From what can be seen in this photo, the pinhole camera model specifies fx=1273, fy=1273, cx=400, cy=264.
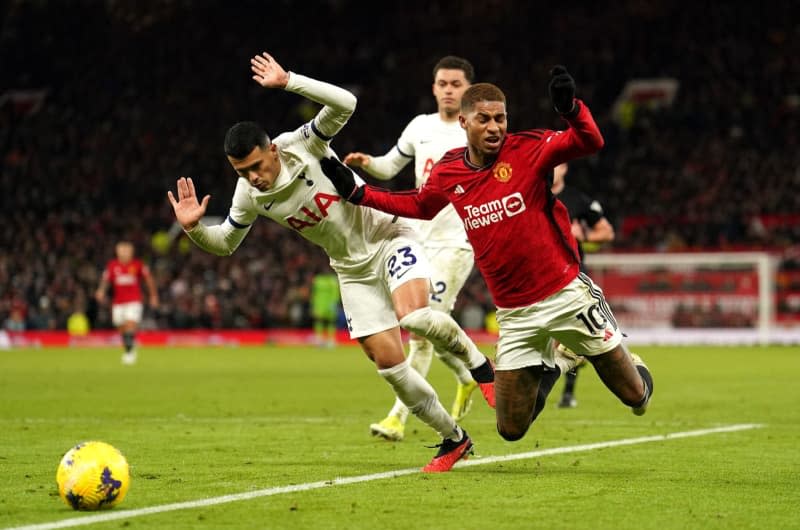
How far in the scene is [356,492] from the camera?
675 cm

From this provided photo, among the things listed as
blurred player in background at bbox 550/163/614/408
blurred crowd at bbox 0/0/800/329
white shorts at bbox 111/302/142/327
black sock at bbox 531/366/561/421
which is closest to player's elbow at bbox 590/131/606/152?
black sock at bbox 531/366/561/421

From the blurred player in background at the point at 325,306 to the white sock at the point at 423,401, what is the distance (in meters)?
21.1

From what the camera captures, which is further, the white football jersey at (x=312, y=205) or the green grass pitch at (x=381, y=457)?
the white football jersey at (x=312, y=205)

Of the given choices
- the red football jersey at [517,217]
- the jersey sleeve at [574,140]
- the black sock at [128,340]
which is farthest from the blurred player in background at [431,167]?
the black sock at [128,340]

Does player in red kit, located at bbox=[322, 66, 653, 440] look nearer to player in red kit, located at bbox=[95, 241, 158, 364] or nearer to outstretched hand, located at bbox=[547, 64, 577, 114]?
outstretched hand, located at bbox=[547, 64, 577, 114]

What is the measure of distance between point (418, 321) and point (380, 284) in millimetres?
888

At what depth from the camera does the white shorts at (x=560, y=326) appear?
291 inches

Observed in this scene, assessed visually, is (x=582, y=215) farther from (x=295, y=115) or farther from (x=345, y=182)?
(x=295, y=115)

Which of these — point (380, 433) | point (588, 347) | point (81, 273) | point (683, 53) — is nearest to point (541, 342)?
point (588, 347)

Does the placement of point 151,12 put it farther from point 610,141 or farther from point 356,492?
point 356,492

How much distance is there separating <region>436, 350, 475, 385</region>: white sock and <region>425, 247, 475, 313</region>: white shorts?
59cm

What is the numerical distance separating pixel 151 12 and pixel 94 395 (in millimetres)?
26858

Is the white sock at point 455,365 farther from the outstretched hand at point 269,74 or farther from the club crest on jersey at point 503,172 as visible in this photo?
the outstretched hand at point 269,74

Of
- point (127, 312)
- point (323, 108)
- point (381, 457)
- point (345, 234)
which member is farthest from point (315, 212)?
point (127, 312)
